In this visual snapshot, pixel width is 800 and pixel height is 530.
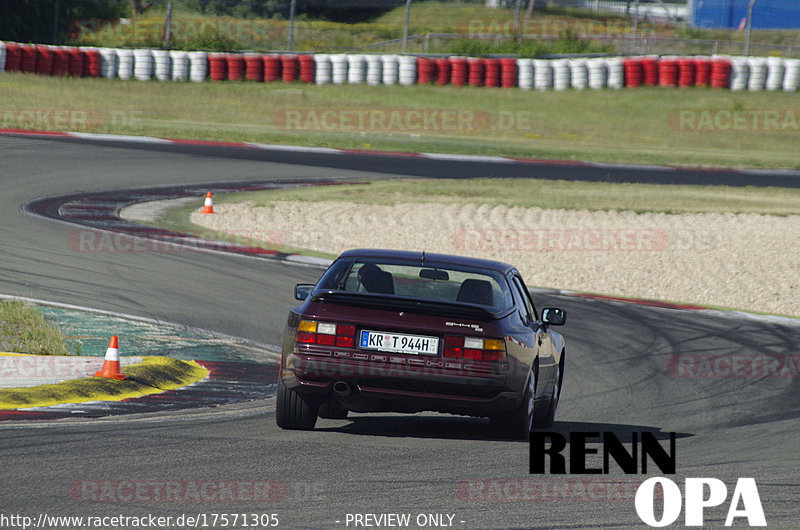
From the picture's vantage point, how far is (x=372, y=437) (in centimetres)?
708

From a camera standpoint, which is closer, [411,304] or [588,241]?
[411,304]

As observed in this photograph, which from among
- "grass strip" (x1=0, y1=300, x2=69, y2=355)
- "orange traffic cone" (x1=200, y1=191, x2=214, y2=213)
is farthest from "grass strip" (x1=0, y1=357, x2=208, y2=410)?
"orange traffic cone" (x1=200, y1=191, x2=214, y2=213)

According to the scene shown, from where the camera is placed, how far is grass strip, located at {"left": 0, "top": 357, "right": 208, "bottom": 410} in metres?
7.37

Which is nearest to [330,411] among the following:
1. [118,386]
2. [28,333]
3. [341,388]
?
[341,388]

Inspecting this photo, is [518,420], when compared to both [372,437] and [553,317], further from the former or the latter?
[553,317]

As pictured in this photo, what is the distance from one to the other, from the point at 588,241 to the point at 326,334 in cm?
1341

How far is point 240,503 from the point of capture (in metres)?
5.13

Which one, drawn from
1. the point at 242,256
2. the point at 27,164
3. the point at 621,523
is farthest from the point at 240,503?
the point at 27,164

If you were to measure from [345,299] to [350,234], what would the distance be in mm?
12350

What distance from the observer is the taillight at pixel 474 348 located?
677cm

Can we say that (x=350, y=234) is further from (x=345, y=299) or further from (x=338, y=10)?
(x=338, y=10)

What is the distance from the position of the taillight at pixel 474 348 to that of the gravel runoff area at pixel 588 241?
31.3 ft

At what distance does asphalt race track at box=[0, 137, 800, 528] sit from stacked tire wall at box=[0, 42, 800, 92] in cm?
2312

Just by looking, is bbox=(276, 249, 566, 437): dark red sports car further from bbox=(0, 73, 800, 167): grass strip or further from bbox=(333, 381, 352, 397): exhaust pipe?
bbox=(0, 73, 800, 167): grass strip
